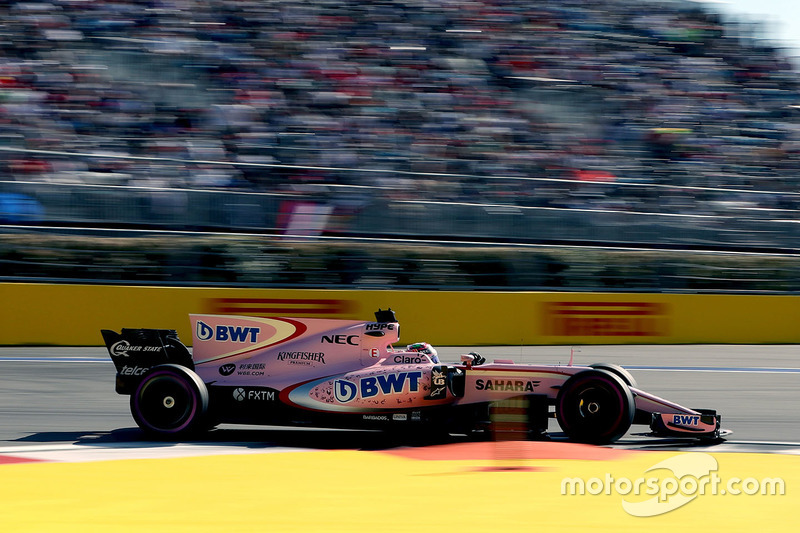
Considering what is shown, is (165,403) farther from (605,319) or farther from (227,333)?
(605,319)

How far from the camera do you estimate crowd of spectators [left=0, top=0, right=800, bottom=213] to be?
14141 millimetres

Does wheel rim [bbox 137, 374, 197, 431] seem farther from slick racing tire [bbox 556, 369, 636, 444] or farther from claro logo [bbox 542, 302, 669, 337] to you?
claro logo [bbox 542, 302, 669, 337]

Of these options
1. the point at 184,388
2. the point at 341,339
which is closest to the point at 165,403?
the point at 184,388

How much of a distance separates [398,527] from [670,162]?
40.6 ft

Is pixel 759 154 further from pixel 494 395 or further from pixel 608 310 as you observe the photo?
pixel 494 395

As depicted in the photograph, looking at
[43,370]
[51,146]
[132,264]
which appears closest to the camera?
[43,370]

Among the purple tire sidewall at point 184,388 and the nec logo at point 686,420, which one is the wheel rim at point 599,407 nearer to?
the nec logo at point 686,420

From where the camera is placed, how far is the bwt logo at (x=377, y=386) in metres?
7.20

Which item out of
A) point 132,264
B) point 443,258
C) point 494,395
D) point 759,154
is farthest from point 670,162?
point 494,395

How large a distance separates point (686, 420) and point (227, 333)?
11.6 ft

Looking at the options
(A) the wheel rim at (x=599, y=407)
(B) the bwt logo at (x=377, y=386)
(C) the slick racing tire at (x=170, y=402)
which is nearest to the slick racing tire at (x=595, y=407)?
(A) the wheel rim at (x=599, y=407)

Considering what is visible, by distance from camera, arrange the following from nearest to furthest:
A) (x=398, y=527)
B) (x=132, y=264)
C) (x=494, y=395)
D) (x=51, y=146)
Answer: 1. (x=398, y=527)
2. (x=494, y=395)
3. (x=132, y=264)
4. (x=51, y=146)

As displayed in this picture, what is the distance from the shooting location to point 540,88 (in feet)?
56.0

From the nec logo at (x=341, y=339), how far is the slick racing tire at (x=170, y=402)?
0.98m
